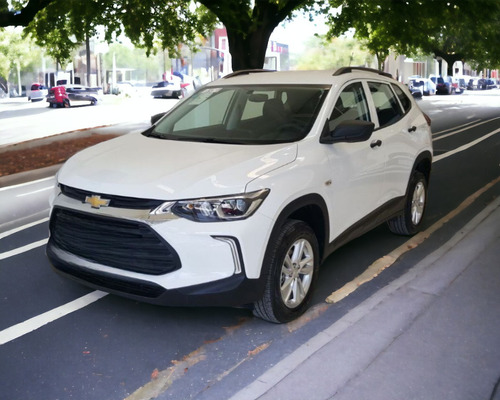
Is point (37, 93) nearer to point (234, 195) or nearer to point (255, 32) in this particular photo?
point (255, 32)

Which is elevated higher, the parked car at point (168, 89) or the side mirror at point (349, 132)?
the parked car at point (168, 89)

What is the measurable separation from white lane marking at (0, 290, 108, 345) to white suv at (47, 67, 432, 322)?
0.41 m

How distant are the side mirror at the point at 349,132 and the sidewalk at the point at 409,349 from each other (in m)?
1.24

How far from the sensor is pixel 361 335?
14.1 feet

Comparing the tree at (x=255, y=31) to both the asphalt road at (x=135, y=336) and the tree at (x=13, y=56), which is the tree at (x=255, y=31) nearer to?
the asphalt road at (x=135, y=336)

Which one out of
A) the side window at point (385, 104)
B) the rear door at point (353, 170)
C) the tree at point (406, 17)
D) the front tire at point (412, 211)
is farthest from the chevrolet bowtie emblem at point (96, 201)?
the tree at point (406, 17)

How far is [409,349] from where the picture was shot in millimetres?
4105

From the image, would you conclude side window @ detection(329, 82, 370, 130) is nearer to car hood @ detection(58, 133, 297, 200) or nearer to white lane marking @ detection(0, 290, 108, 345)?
car hood @ detection(58, 133, 297, 200)

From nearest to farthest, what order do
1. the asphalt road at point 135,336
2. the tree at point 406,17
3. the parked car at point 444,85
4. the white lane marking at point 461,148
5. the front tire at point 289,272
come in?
the asphalt road at point 135,336 < the front tire at point 289,272 < the white lane marking at point 461,148 < the tree at point 406,17 < the parked car at point 444,85

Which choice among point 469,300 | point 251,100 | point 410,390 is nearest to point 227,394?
point 410,390

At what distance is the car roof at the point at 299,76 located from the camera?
5.57 meters

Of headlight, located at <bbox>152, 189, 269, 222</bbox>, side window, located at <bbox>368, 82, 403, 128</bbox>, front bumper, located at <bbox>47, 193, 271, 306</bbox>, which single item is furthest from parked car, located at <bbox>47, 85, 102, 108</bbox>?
headlight, located at <bbox>152, 189, 269, 222</bbox>

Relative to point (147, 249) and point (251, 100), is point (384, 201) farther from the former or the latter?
point (147, 249)

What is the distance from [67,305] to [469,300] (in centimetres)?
309
